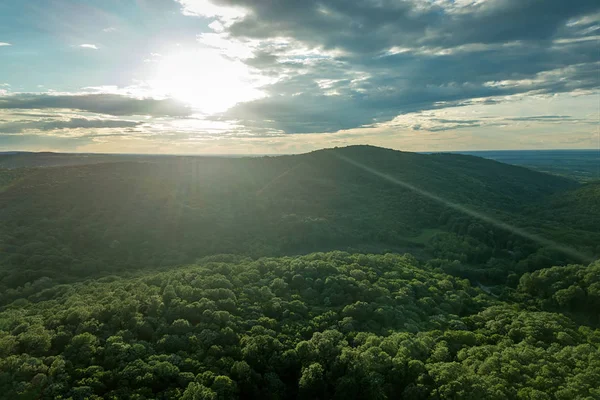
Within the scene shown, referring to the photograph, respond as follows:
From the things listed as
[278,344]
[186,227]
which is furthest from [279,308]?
[186,227]

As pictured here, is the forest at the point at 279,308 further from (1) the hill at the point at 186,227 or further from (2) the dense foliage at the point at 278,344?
(1) the hill at the point at 186,227

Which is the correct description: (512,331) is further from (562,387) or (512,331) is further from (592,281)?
(592,281)

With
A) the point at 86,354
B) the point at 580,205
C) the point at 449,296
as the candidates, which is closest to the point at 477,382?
the point at 449,296


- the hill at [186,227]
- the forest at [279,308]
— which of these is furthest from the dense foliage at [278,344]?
the hill at [186,227]

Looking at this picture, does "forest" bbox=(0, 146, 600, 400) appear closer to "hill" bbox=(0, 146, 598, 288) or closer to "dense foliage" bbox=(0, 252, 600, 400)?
"dense foliage" bbox=(0, 252, 600, 400)

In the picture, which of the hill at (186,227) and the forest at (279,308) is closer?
the forest at (279,308)

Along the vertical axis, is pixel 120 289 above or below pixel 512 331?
above

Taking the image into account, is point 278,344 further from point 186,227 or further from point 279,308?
point 186,227
